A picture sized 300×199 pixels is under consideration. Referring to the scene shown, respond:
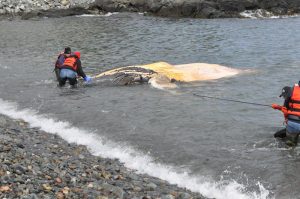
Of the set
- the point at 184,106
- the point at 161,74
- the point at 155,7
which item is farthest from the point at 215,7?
the point at 184,106

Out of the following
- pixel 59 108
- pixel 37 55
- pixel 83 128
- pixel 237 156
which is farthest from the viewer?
pixel 37 55

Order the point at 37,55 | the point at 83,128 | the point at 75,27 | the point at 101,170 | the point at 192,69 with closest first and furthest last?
the point at 101,170 < the point at 83,128 < the point at 192,69 < the point at 37,55 < the point at 75,27

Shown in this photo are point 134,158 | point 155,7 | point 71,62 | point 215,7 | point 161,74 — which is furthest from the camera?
point 155,7

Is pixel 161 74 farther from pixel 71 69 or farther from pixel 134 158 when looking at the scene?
pixel 134 158

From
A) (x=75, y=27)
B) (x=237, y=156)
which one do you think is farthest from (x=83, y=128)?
(x=75, y=27)

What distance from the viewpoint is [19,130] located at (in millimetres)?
12312

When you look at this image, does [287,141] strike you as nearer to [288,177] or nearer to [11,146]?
[288,177]

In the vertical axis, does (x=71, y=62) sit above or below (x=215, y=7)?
below

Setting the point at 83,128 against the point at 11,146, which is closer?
the point at 11,146

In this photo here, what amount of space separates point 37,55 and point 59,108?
42.5ft

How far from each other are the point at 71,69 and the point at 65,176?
399 inches

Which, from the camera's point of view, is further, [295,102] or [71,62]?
[71,62]

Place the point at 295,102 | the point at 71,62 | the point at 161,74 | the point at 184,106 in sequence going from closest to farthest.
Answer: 1. the point at 295,102
2. the point at 184,106
3. the point at 71,62
4. the point at 161,74

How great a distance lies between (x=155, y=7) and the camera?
5006 centimetres
